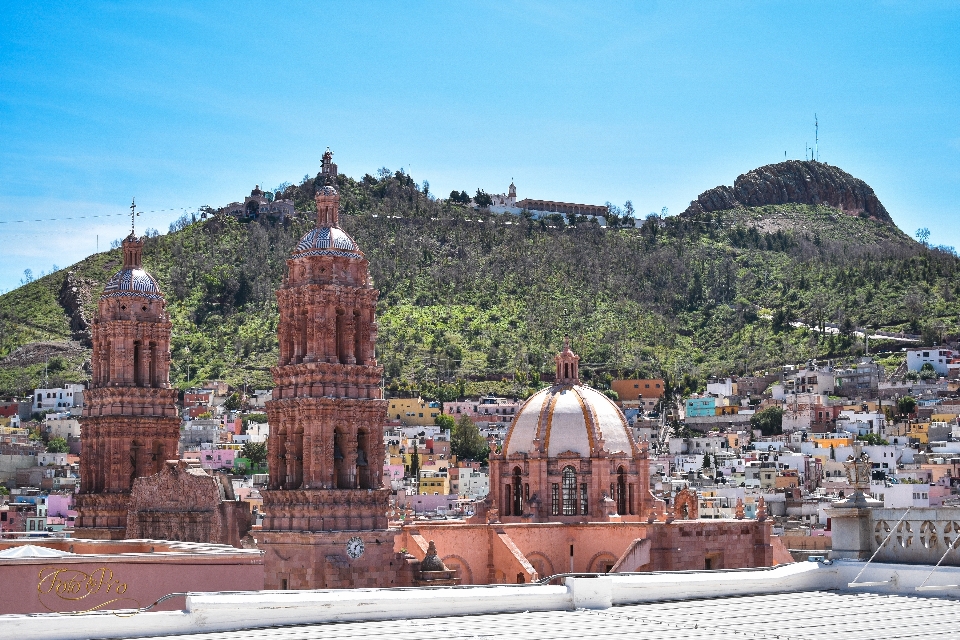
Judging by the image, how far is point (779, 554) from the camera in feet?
143

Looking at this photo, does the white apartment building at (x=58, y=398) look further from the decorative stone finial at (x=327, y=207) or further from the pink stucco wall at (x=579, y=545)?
the decorative stone finial at (x=327, y=207)

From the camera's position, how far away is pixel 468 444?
358 ft

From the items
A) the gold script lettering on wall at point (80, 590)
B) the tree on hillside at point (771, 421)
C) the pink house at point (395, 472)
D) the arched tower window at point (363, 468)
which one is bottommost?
the gold script lettering on wall at point (80, 590)

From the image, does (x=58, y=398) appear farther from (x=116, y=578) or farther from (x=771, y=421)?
(x=116, y=578)

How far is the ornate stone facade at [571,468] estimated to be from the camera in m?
44.4

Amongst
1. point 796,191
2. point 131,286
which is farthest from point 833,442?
point 796,191

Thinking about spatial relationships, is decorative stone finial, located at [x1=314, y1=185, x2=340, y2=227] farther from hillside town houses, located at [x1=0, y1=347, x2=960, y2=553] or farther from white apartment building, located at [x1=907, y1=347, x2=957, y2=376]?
white apartment building, located at [x1=907, y1=347, x2=957, y2=376]

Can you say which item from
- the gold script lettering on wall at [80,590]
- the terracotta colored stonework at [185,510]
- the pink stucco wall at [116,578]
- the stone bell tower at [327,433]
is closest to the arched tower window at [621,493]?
the stone bell tower at [327,433]

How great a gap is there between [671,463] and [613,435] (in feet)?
199

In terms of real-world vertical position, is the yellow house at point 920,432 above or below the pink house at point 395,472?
above

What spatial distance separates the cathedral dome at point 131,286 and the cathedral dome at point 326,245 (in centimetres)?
700

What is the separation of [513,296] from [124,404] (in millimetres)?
102858

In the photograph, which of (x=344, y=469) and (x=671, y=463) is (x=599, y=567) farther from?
(x=671, y=463)

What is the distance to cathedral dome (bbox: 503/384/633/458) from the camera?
4466 cm
